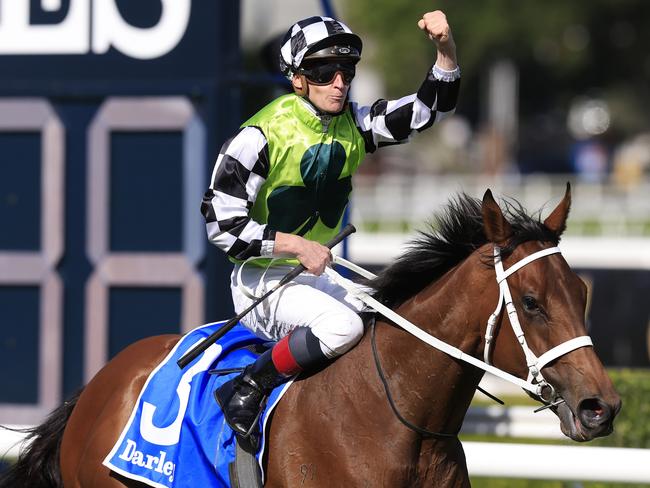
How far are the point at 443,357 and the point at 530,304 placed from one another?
0.33 m

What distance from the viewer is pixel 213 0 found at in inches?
215

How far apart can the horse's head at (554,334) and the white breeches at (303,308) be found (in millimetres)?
467

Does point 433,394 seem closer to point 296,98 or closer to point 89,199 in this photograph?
point 296,98

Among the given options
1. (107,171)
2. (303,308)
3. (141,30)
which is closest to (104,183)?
(107,171)

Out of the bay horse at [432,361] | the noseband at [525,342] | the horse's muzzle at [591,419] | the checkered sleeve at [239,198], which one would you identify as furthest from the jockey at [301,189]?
the horse's muzzle at [591,419]

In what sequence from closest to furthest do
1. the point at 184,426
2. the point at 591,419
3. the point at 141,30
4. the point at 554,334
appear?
the point at 591,419
the point at 554,334
the point at 184,426
the point at 141,30

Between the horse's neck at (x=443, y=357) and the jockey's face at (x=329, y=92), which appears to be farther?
the jockey's face at (x=329, y=92)

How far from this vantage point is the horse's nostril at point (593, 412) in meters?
3.11

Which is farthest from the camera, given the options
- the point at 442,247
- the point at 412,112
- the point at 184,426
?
the point at 412,112

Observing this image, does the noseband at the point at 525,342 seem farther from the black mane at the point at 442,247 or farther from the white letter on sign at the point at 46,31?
the white letter on sign at the point at 46,31

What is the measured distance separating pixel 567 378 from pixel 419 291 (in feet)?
2.03

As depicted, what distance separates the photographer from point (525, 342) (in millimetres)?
3266

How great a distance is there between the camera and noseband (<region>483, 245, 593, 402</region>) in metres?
3.20

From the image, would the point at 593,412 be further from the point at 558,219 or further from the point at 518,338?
the point at 558,219
